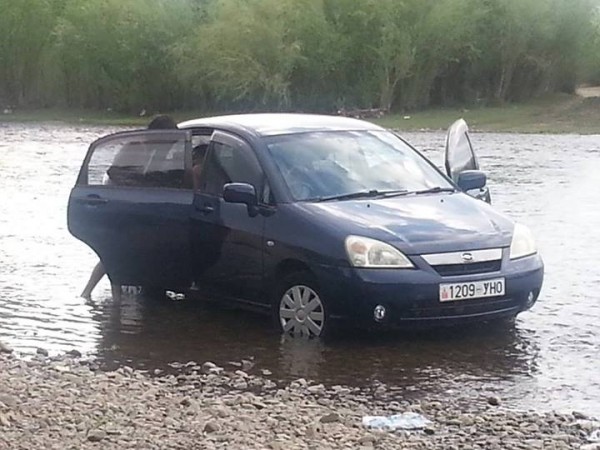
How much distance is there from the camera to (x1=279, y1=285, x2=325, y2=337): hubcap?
9.05 m

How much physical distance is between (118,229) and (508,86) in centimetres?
4925

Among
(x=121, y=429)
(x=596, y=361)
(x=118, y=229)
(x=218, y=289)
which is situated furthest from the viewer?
(x=118, y=229)

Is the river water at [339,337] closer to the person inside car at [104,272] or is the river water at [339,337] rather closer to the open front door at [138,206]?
the person inside car at [104,272]

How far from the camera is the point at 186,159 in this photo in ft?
34.0

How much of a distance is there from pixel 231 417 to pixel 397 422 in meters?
0.89

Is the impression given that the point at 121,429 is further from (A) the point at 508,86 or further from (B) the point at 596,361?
(A) the point at 508,86

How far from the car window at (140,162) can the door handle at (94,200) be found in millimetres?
154

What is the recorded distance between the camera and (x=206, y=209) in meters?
9.98

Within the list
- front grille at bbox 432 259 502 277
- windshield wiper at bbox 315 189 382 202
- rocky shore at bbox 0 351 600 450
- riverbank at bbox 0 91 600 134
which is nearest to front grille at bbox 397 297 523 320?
front grille at bbox 432 259 502 277

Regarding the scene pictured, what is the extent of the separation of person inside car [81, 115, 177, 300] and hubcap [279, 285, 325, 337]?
2.27 meters

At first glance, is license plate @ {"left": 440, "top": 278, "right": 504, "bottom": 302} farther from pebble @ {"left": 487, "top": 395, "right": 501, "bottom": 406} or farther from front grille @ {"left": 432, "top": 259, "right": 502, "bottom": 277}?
pebble @ {"left": 487, "top": 395, "right": 501, "bottom": 406}

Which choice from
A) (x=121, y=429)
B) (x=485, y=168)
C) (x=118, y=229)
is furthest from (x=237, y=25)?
(x=121, y=429)

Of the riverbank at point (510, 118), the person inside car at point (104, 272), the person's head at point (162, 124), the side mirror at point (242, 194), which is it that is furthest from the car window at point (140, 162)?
the riverbank at point (510, 118)

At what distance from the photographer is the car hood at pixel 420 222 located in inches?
346
